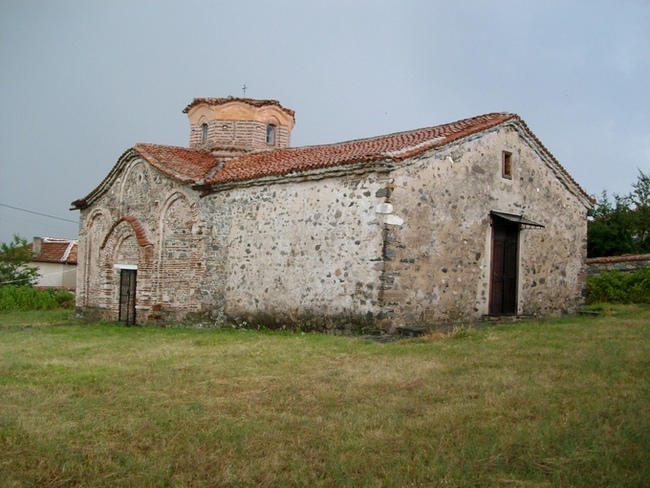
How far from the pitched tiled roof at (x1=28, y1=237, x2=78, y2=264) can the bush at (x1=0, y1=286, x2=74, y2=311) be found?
835 centimetres

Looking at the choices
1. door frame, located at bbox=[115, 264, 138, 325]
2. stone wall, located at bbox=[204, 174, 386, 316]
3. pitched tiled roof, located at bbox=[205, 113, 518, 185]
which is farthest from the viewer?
door frame, located at bbox=[115, 264, 138, 325]

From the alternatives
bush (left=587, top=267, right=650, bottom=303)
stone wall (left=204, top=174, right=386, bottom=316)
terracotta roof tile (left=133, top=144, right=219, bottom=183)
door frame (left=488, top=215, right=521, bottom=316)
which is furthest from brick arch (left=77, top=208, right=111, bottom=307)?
bush (left=587, top=267, right=650, bottom=303)

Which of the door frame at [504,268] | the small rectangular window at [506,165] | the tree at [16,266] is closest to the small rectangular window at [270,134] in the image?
the small rectangular window at [506,165]

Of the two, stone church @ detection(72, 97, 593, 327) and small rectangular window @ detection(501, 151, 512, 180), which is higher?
small rectangular window @ detection(501, 151, 512, 180)

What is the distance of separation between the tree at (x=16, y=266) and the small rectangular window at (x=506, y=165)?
23.3 metres

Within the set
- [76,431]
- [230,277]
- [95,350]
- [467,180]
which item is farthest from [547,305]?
[76,431]

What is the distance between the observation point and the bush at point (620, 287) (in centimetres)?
1753

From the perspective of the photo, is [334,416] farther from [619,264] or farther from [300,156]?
[619,264]

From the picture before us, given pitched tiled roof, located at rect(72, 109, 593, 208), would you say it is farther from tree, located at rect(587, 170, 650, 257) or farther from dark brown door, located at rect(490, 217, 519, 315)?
tree, located at rect(587, 170, 650, 257)

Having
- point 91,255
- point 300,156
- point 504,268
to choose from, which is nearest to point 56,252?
point 91,255

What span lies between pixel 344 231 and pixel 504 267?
4.43m

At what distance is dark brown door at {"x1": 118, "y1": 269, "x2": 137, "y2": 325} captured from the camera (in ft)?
53.5

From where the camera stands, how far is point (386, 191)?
11320 mm

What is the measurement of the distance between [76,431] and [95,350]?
5.53 meters
